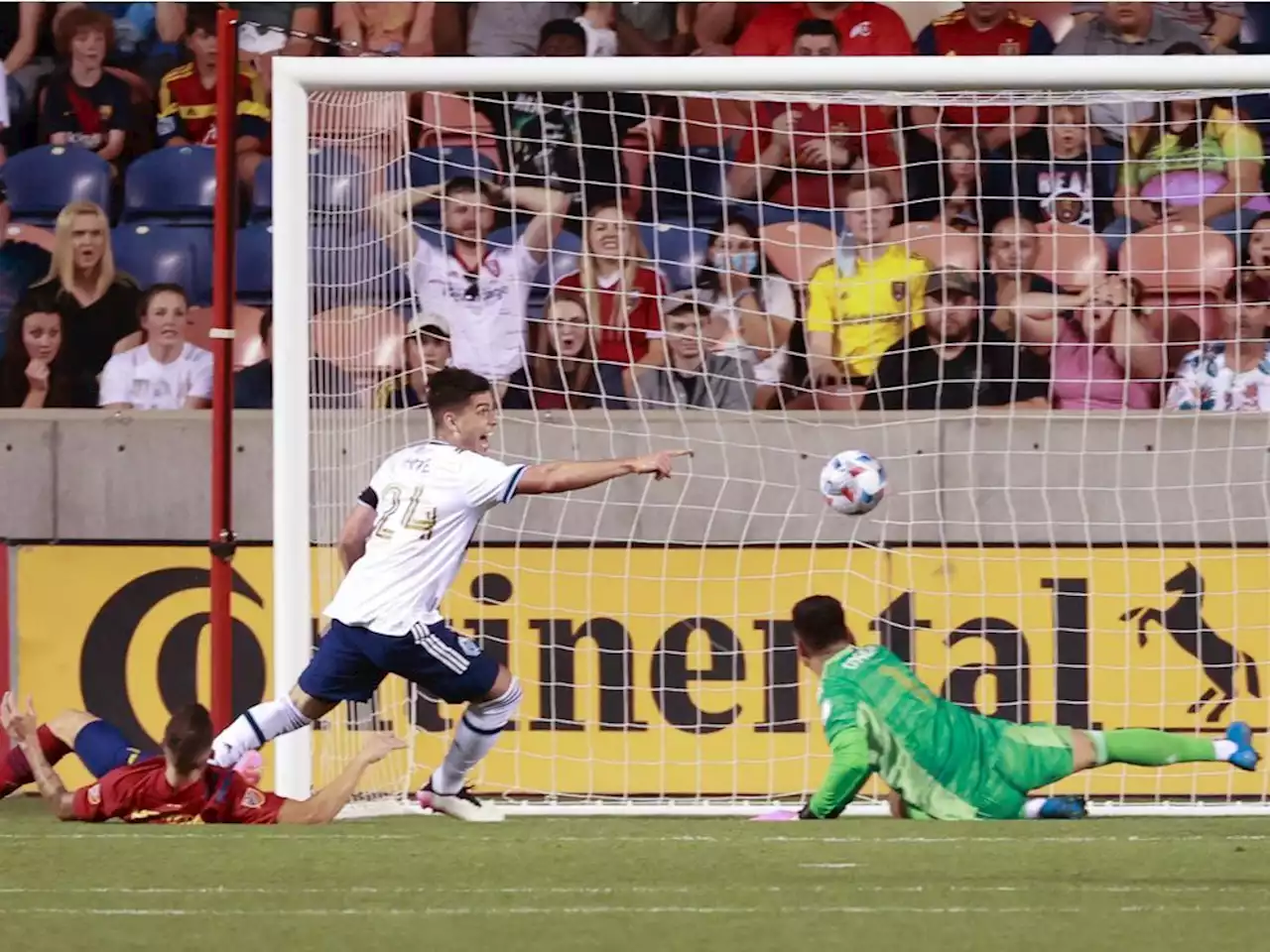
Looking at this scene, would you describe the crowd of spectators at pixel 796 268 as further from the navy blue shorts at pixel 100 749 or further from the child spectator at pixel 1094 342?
the navy blue shorts at pixel 100 749

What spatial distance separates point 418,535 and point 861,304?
272 cm

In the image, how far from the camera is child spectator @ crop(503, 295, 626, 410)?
31.6 ft

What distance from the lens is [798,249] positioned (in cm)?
974

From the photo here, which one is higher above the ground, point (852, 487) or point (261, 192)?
point (261, 192)

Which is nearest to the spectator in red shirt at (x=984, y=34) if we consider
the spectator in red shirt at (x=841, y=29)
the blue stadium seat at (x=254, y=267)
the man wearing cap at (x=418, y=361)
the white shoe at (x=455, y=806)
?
the spectator in red shirt at (x=841, y=29)

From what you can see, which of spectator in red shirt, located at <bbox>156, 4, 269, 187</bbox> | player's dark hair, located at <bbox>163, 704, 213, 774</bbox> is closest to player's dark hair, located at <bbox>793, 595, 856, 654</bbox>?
player's dark hair, located at <bbox>163, 704, 213, 774</bbox>

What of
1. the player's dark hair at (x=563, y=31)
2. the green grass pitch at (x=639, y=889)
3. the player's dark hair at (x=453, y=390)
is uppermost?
the player's dark hair at (x=563, y=31)

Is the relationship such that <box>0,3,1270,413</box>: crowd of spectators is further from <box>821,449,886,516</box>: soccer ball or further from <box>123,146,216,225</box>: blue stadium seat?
<box>821,449,886,516</box>: soccer ball

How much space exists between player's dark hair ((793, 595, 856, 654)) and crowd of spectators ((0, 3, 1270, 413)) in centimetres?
211

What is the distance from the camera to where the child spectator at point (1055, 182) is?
31.7ft

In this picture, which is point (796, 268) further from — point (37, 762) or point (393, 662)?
point (37, 762)

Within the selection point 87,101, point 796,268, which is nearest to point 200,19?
point 87,101

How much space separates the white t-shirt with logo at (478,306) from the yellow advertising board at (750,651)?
856mm

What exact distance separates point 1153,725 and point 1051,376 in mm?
1524
